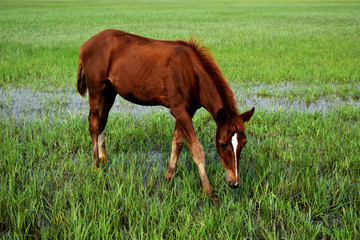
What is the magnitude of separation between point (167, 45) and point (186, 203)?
1.69 m

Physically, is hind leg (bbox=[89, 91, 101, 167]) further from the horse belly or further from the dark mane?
the dark mane

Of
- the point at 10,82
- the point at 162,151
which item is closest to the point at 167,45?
the point at 162,151

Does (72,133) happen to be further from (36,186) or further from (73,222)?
(73,222)

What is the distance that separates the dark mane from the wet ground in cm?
281

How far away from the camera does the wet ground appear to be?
254 inches

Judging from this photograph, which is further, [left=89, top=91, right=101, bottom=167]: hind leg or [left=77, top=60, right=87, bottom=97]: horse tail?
[left=77, top=60, right=87, bottom=97]: horse tail

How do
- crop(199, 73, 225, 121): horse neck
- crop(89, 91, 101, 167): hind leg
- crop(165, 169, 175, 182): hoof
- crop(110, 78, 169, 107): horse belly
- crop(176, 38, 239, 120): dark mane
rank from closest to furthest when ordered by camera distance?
1. crop(176, 38, 239, 120): dark mane
2. crop(199, 73, 225, 121): horse neck
3. crop(110, 78, 169, 107): horse belly
4. crop(165, 169, 175, 182): hoof
5. crop(89, 91, 101, 167): hind leg

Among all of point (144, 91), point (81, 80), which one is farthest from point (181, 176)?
point (81, 80)

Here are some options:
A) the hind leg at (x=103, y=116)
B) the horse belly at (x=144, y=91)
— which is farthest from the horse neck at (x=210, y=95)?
the hind leg at (x=103, y=116)

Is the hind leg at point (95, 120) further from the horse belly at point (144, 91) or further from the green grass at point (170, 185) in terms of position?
the horse belly at point (144, 91)

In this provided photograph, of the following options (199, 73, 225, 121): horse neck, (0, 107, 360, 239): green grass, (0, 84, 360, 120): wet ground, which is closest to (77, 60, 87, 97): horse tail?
(0, 107, 360, 239): green grass

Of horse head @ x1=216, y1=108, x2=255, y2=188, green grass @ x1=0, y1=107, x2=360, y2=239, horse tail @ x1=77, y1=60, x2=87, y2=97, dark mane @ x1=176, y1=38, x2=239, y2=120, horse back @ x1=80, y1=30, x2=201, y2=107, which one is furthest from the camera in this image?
horse tail @ x1=77, y1=60, x2=87, y2=97

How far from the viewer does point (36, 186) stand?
3504 millimetres

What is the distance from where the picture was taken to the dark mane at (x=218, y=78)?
10.7 ft
